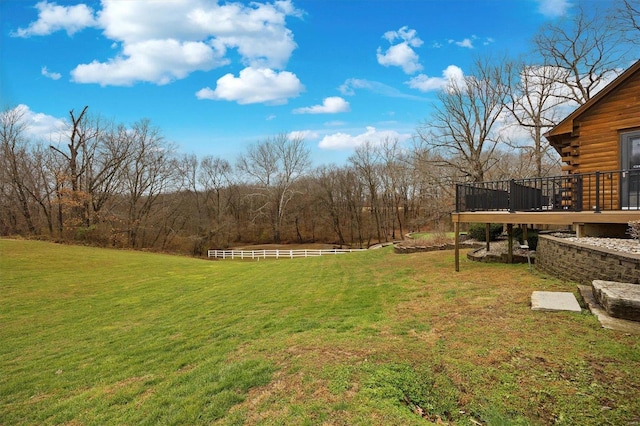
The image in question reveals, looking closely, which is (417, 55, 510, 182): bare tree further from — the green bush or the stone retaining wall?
the stone retaining wall

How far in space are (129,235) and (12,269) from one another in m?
18.0

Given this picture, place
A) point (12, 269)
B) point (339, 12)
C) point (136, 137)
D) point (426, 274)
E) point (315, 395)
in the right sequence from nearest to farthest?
point (315, 395)
point (426, 274)
point (339, 12)
point (12, 269)
point (136, 137)

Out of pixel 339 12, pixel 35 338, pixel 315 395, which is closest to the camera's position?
pixel 315 395

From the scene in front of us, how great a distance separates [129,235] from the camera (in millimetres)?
29234

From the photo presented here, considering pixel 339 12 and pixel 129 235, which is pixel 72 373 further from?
pixel 129 235

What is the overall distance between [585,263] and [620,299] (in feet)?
6.85

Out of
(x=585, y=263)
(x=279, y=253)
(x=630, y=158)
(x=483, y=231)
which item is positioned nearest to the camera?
Result: (x=585, y=263)

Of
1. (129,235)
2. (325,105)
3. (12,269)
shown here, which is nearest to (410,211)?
(325,105)

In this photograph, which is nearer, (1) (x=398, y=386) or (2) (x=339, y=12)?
(1) (x=398, y=386)

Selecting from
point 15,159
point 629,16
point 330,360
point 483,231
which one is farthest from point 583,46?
point 15,159

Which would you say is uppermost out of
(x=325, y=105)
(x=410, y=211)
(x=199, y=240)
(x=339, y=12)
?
(x=325, y=105)

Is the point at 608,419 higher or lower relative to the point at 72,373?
higher

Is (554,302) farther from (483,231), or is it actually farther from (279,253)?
(279,253)

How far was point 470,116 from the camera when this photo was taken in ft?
67.5
